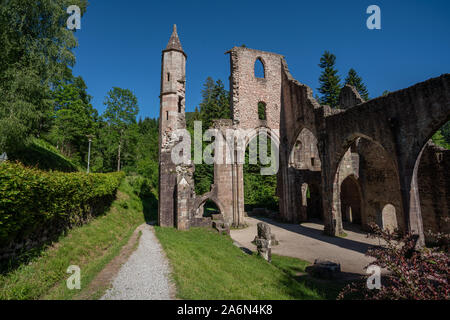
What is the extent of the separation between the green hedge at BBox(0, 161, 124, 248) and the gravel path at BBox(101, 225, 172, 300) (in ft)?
8.82

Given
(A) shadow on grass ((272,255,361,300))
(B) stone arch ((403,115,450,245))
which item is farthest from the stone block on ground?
(B) stone arch ((403,115,450,245))

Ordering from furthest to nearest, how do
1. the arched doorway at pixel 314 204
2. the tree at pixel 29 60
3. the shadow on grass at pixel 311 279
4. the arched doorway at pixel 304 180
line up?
the arched doorway at pixel 314 204 < the arched doorway at pixel 304 180 < the tree at pixel 29 60 < the shadow on grass at pixel 311 279

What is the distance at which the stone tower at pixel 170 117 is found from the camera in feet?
43.8

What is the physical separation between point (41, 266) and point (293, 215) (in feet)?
56.2

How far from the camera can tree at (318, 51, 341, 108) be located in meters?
36.9

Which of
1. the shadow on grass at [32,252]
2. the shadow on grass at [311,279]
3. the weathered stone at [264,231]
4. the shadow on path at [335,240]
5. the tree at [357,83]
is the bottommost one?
the shadow on path at [335,240]

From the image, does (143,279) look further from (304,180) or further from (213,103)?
(213,103)

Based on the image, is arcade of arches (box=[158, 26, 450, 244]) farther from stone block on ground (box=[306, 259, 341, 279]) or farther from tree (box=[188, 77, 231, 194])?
tree (box=[188, 77, 231, 194])

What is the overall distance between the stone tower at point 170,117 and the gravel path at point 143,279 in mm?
5293

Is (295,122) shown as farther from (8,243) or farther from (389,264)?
(8,243)

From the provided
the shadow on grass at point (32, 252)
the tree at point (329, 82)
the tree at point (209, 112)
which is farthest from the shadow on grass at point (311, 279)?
the tree at point (329, 82)

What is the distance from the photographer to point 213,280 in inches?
211

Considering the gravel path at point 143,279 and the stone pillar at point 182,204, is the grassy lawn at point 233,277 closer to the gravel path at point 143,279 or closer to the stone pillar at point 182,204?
the gravel path at point 143,279
